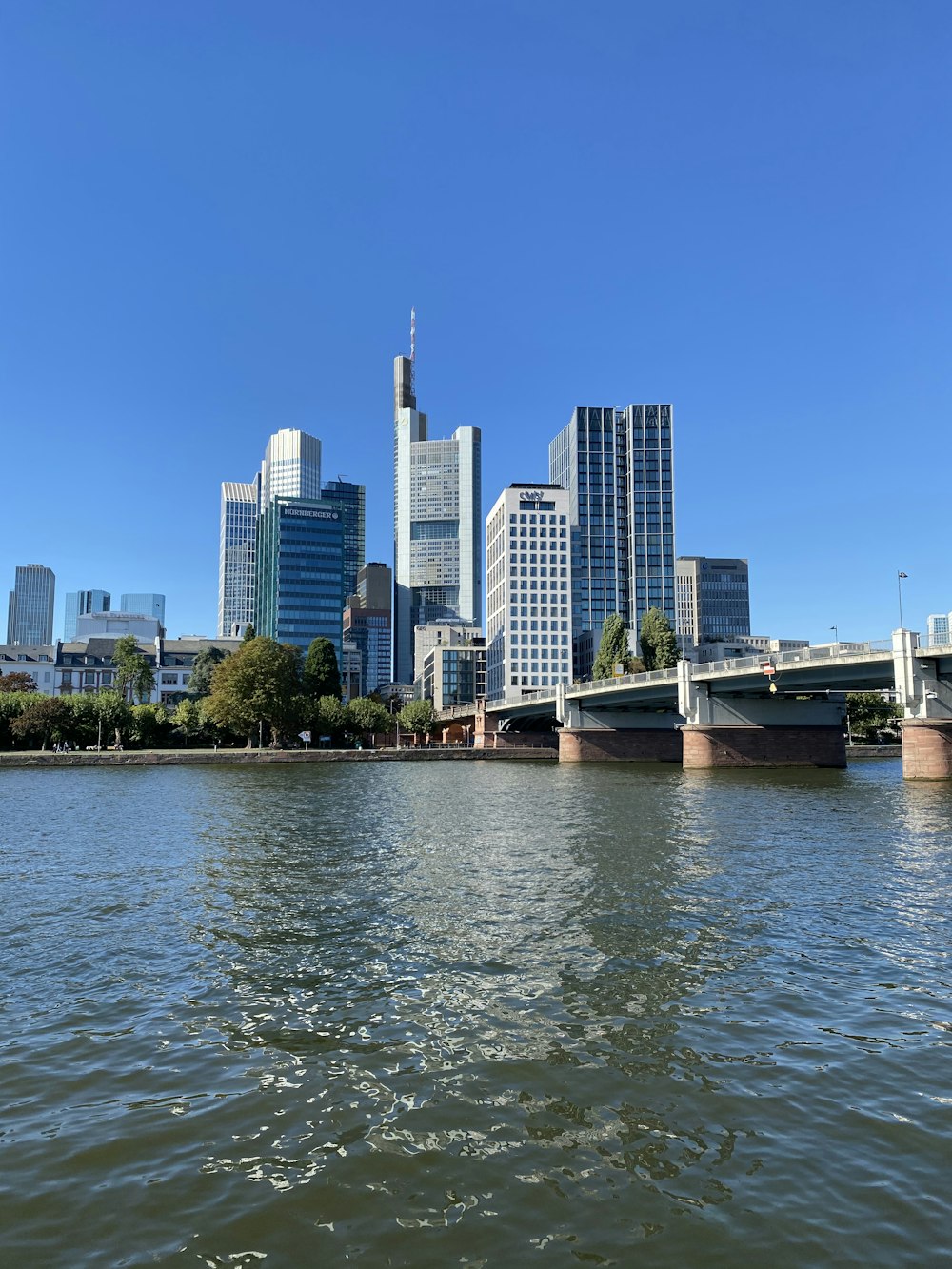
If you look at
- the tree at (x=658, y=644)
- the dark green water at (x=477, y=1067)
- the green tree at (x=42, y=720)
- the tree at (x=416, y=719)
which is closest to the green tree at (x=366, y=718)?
the tree at (x=416, y=719)

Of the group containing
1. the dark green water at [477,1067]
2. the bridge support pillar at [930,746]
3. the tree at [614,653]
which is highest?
the tree at [614,653]

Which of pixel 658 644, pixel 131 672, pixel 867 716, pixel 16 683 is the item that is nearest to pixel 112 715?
pixel 131 672

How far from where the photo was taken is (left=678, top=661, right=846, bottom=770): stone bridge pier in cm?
9569

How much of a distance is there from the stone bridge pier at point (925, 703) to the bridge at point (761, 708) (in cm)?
8

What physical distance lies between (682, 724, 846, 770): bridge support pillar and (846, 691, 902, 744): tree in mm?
73542

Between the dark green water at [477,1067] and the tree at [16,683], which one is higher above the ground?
the tree at [16,683]

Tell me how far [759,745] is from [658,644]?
5721cm

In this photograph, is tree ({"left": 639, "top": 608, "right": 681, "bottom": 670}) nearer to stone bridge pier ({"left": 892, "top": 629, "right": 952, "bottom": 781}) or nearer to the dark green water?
stone bridge pier ({"left": 892, "top": 629, "right": 952, "bottom": 781})

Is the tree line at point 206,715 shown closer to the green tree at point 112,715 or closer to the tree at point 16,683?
the green tree at point 112,715

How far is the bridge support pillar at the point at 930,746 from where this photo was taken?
67.8 metres

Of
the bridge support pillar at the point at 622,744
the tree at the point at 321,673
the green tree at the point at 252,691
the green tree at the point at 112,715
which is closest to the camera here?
the green tree at the point at 252,691

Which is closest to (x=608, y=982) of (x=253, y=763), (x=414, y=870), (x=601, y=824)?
(x=414, y=870)

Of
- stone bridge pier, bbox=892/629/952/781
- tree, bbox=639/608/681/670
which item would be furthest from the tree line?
stone bridge pier, bbox=892/629/952/781

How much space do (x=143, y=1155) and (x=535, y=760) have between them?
13986 centimetres
